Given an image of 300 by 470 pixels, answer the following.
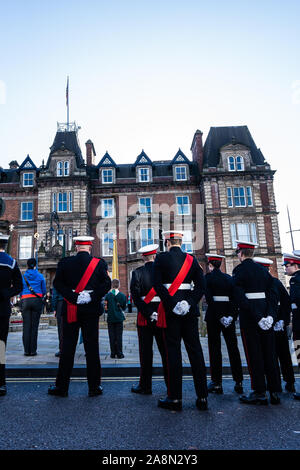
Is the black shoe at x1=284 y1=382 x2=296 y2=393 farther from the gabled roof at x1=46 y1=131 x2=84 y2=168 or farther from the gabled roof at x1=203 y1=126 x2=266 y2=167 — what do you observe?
the gabled roof at x1=46 y1=131 x2=84 y2=168

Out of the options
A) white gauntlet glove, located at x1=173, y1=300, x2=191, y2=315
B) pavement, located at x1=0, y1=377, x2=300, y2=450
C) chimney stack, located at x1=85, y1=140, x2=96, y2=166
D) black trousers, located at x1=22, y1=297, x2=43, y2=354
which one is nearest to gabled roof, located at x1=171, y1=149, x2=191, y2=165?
chimney stack, located at x1=85, y1=140, x2=96, y2=166

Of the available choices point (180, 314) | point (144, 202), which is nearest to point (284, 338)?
point (180, 314)

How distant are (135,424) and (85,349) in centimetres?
Answer: 154

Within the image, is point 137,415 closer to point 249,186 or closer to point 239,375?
point 239,375

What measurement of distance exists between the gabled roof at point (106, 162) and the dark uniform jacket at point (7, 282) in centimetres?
2823

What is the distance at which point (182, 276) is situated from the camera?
4.47 m

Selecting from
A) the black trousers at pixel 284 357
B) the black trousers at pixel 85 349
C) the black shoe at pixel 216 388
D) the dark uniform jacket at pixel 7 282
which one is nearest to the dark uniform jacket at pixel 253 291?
the black trousers at pixel 284 357

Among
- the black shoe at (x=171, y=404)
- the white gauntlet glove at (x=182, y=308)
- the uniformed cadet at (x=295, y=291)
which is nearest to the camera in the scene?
the black shoe at (x=171, y=404)

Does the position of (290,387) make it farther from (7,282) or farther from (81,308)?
(7,282)

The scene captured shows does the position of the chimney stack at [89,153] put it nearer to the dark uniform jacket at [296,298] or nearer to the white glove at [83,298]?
the white glove at [83,298]

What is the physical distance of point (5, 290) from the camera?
4.88 m

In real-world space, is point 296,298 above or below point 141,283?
below

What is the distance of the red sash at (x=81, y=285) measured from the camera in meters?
4.72
